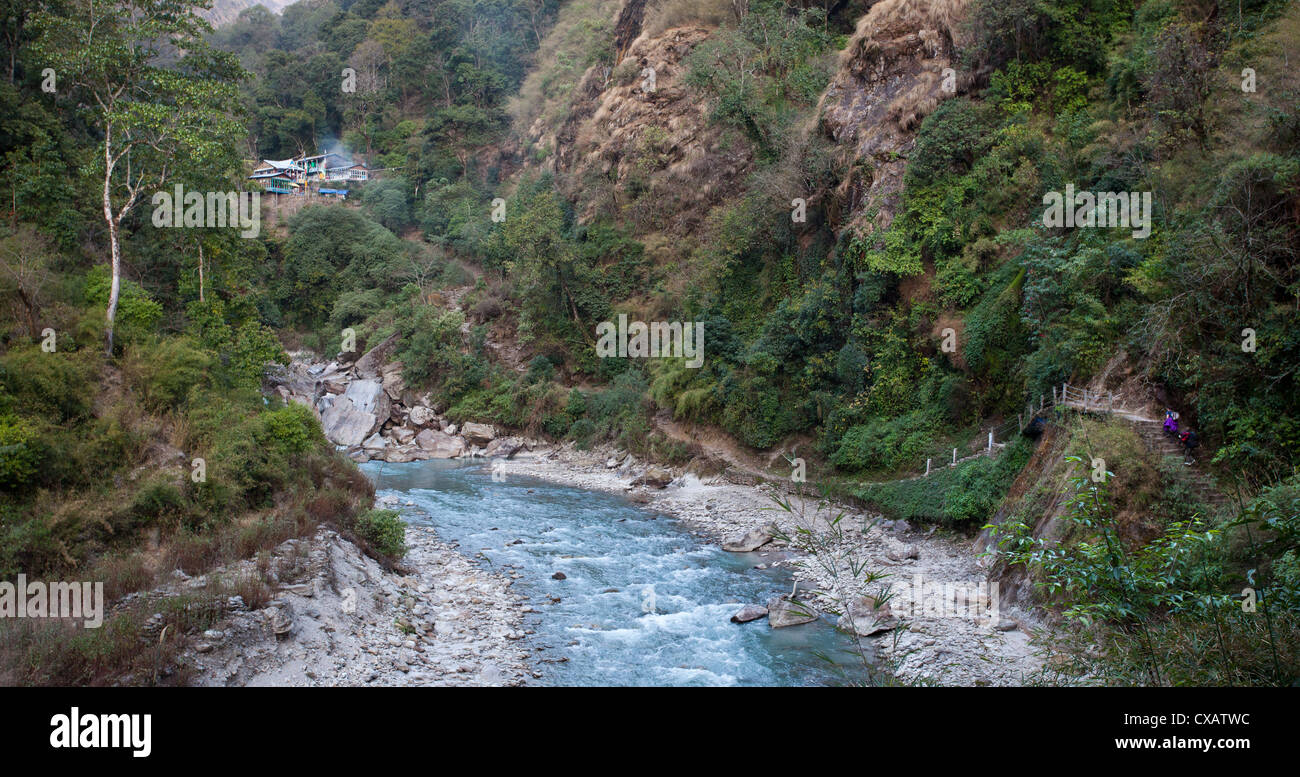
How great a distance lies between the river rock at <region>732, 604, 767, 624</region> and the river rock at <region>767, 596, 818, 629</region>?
0.15 meters

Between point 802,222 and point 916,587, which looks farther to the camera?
point 802,222

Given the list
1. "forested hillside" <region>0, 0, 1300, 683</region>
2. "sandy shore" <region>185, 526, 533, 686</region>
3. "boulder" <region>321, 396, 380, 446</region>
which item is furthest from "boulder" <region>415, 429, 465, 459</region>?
"sandy shore" <region>185, 526, 533, 686</region>

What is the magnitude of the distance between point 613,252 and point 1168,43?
24653 millimetres

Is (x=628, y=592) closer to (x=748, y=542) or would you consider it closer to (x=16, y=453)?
(x=748, y=542)

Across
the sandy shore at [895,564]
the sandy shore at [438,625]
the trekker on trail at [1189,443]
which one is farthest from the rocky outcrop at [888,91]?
the trekker on trail at [1189,443]

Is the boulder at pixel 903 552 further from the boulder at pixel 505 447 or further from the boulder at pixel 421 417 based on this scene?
the boulder at pixel 421 417

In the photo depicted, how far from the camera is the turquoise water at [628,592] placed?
10977 mm

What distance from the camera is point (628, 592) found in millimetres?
14555

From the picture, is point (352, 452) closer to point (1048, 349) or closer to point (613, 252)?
point (613, 252)

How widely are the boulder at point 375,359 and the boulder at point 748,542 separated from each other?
27.1 m

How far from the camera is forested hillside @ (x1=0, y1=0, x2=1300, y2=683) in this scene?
11.0 m

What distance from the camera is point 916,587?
45.8 feet

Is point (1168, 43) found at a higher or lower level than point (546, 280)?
higher


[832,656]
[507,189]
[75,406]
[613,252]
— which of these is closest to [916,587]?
[832,656]
